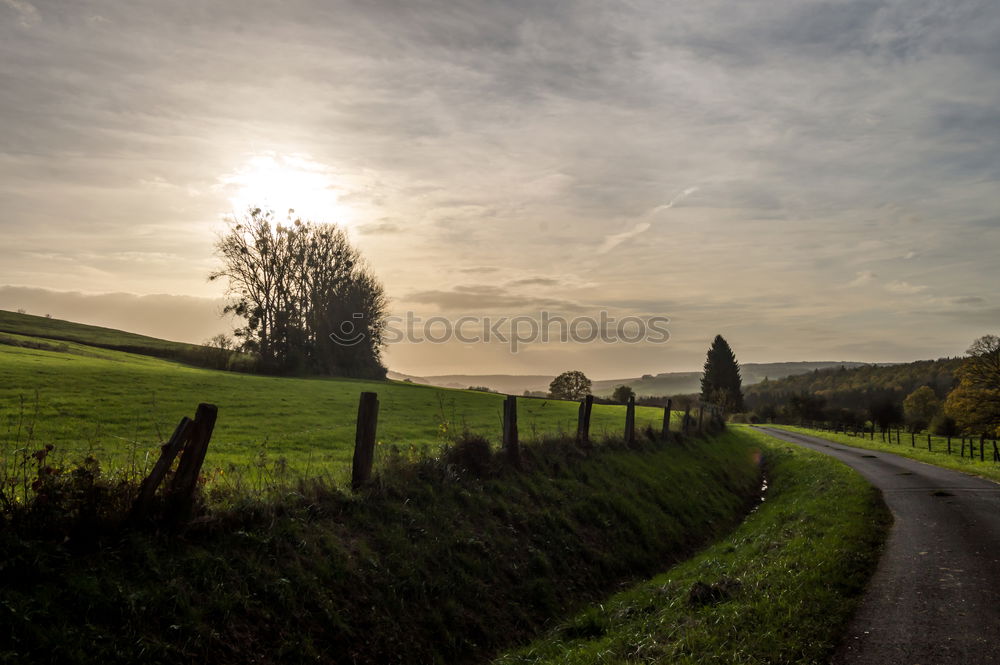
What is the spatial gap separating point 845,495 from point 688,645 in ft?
46.0

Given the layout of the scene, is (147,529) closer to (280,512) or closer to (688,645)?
(280,512)

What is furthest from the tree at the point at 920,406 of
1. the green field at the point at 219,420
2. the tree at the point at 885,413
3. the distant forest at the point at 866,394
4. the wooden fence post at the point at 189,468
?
the wooden fence post at the point at 189,468

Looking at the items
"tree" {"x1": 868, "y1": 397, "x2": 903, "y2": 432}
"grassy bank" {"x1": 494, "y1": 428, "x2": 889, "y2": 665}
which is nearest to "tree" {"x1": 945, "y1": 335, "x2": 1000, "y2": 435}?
"tree" {"x1": 868, "y1": 397, "x2": 903, "y2": 432}

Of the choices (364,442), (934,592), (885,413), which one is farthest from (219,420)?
Answer: (885,413)

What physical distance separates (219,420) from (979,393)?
62.3 meters

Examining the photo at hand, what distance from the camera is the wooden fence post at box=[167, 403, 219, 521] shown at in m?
8.44

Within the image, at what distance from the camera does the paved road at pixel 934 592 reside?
7.32 metres

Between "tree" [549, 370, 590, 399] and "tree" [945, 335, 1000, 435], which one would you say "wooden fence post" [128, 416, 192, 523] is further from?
"tree" [549, 370, 590, 399]

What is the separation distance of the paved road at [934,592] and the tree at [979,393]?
45657mm

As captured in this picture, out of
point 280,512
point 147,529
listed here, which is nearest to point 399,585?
point 280,512

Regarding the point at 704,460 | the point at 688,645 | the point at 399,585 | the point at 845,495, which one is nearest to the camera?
the point at 688,645

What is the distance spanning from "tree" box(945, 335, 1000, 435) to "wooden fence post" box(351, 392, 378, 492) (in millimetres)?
60837

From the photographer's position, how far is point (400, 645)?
8.65 m

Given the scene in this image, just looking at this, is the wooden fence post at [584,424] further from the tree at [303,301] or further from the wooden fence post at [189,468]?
the tree at [303,301]
